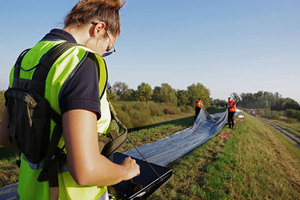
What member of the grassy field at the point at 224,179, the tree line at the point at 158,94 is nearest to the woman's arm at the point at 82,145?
the grassy field at the point at 224,179

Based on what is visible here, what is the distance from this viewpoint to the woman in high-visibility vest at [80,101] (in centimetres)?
60

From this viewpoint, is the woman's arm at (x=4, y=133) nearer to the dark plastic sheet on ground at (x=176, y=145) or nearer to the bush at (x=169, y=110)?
the dark plastic sheet on ground at (x=176, y=145)

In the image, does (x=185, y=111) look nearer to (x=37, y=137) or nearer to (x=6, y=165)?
(x=6, y=165)

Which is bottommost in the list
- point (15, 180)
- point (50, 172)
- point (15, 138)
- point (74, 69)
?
point (15, 180)

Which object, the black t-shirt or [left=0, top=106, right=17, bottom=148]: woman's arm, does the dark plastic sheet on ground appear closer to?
[left=0, top=106, right=17, bottom=148]: woman's arm

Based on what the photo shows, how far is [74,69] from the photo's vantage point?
0.63m

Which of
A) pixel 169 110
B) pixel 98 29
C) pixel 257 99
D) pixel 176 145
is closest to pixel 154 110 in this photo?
pixel 169 110

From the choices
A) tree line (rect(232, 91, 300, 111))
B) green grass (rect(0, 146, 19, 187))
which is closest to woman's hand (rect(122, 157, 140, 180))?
green grass (rect(0, 146, 19, 187))

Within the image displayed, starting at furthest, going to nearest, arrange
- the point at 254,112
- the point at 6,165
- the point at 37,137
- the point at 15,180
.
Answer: the point at 254,112
the point at 6,165
the point at 15,180
the point at 37,137

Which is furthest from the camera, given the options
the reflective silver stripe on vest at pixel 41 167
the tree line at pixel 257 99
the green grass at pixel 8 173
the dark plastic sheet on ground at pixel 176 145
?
the tree line at pixel 257 99

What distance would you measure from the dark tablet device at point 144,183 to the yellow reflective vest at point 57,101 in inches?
11.1

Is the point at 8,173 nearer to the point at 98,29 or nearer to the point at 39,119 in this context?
the point at 39,119

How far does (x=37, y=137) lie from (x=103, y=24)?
25.2 inches

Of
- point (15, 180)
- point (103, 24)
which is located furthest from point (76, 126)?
point (15, 180)
